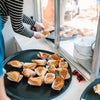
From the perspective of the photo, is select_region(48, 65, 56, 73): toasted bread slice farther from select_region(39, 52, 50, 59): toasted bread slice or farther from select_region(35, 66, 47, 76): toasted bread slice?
select_region(39, 52, 50, 59): toasted bread slice

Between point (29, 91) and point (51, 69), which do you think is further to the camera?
point (51, 69)

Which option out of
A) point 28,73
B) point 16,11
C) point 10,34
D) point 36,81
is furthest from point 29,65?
point 10,34

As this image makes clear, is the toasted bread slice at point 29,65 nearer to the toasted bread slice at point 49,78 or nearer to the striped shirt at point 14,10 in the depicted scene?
the toasted bread slice at point 49,78

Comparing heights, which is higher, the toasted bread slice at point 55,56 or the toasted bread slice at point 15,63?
the toasted bread slice at point 55,56

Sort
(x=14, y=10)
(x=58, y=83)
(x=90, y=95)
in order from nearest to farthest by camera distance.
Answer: (x=90, y=95) < (x=58, y=83) < (x=14, y=10)

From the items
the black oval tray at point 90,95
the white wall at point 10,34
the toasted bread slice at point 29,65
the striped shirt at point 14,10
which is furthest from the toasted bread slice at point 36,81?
the white wall at point 10,34

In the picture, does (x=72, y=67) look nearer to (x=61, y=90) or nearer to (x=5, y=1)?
(x=61, y=90)

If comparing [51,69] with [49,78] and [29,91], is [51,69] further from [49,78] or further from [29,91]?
[29,91]

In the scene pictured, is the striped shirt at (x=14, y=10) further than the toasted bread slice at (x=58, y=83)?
Yes

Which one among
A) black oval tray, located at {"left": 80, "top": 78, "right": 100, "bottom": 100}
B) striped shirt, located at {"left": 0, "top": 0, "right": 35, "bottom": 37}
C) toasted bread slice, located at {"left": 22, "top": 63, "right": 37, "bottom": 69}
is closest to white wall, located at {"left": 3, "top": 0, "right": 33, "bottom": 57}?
striped shirt, located at {"left": 0, "top": 0, "right": 35, "bottom": 37}

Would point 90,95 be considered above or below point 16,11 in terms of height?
below

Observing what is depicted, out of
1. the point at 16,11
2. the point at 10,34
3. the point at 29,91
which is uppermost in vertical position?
the point at 16,11

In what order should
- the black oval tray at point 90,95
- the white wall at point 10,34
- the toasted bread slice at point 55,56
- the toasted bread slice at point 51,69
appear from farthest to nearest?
the white wall at point 10,34
the toasted bread slice at point 55,56
the toasted bread slice at point 51,69
the black oval tray at point 90,95

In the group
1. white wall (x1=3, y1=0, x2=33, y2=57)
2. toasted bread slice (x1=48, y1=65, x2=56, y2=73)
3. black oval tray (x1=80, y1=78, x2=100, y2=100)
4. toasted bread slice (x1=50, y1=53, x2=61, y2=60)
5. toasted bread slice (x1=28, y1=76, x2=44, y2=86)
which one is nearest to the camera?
black oval tray (x1=80, y1=78, x2=100, y2=100)
